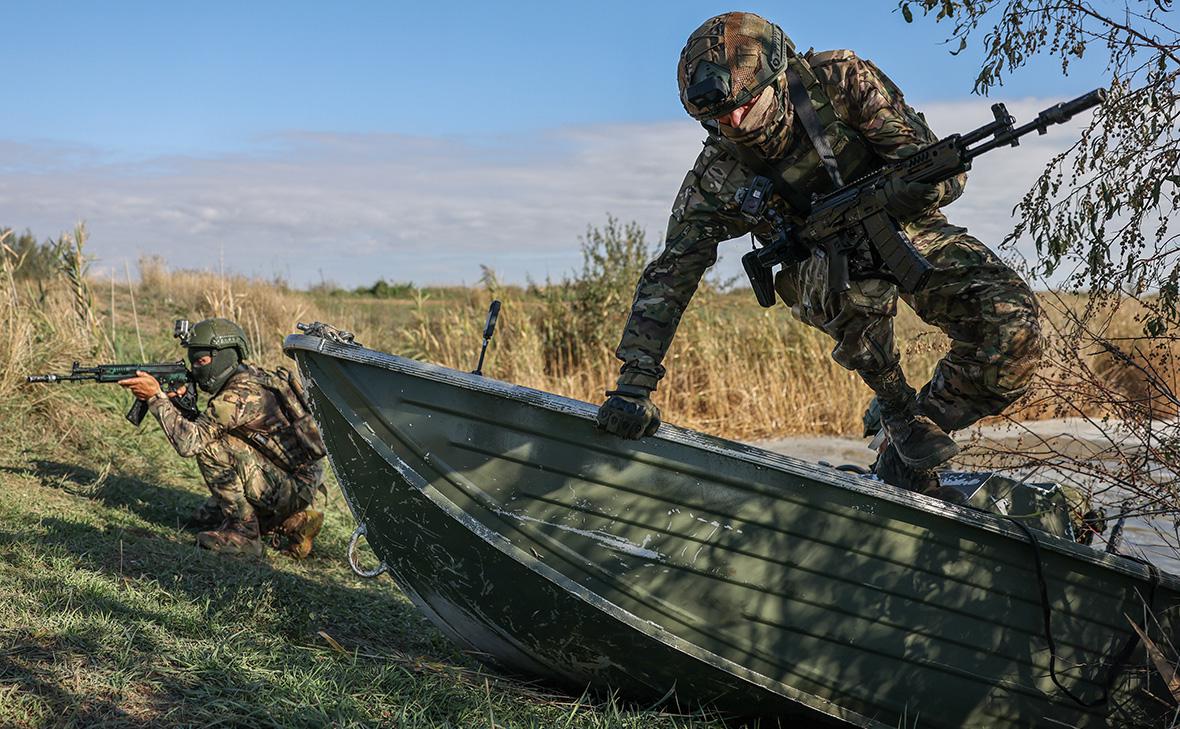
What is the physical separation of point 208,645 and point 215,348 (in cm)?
303

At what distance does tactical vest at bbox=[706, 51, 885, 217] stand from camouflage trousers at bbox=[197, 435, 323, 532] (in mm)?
3629

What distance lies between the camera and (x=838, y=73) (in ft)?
12.6

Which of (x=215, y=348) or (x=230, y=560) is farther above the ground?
(x=215, y=348)

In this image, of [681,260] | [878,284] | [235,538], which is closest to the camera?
[681,260]

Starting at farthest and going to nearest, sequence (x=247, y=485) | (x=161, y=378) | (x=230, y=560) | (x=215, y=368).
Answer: (x=161, y=378), (x=215, y=368), (x=247, y=485), (x=230, y=560)

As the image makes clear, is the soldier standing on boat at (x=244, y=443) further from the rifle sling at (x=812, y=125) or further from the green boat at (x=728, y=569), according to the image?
the rifle sling at (x=812, y=125)

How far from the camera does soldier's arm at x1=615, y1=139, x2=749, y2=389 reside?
370 cm

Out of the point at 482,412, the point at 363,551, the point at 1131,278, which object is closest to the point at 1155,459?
the point at 1131,278

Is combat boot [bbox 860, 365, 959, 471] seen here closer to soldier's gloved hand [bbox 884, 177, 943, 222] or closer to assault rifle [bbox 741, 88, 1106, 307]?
assault rifle [bbox 741, 88, 1106, 307]

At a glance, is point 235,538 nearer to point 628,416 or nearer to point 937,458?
point 628,416

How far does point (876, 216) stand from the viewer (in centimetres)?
372

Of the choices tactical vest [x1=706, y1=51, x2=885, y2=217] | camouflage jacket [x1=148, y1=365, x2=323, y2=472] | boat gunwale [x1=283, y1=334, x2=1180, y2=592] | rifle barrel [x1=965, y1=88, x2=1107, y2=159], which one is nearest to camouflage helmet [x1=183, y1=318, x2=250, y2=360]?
camouflage jacket [x1=148, y1=365, x2=323, y2=472]

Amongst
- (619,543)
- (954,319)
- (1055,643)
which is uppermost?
(954,319)

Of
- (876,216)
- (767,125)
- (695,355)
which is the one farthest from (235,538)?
(695,355)
